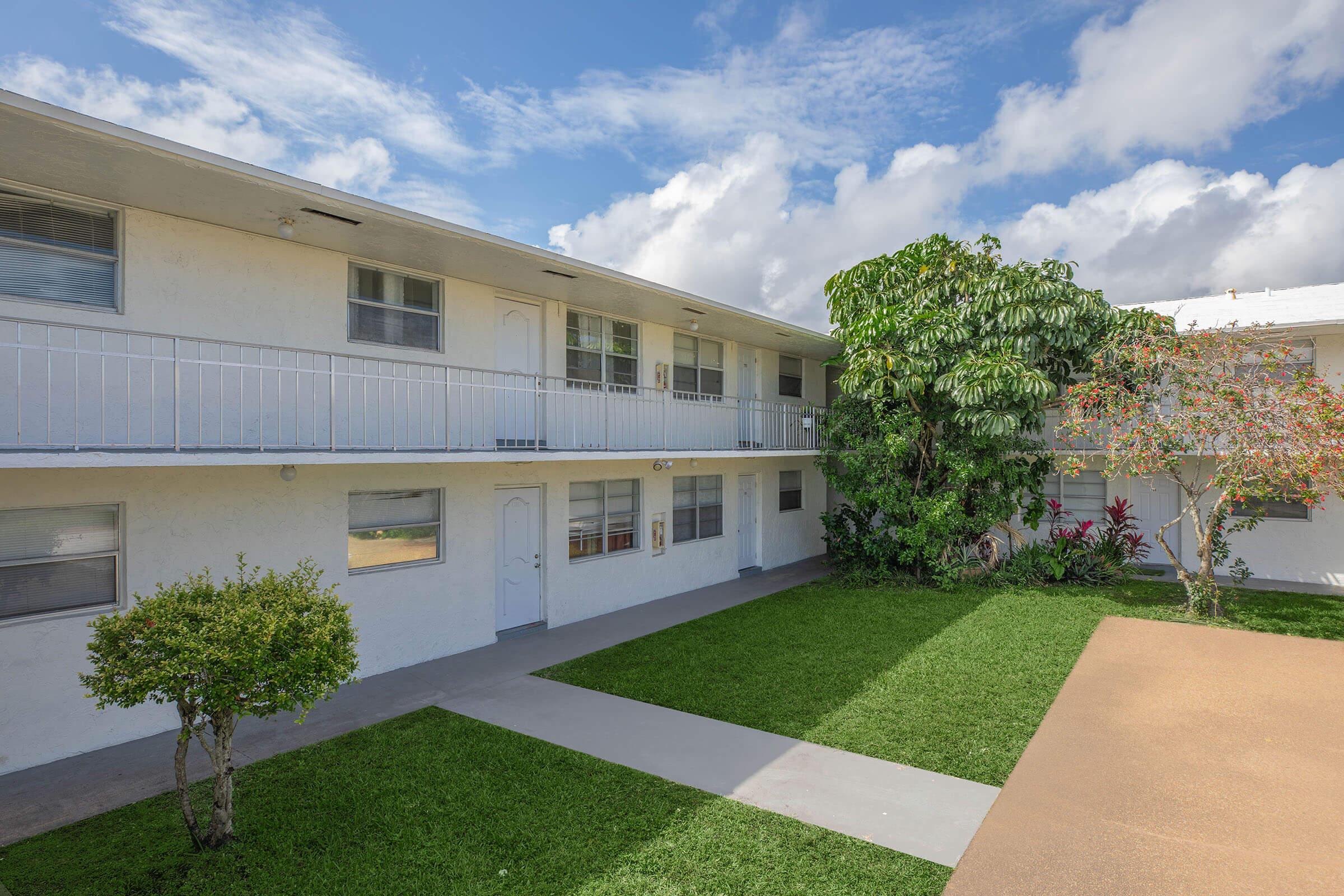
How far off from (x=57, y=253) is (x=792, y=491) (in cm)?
1361

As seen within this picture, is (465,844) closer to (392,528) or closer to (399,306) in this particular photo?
(392,528)

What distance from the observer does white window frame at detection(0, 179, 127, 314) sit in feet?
19.6

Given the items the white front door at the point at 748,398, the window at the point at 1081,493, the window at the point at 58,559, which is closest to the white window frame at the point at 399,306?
the window at the point at 58,559

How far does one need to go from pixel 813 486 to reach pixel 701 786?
12514mm

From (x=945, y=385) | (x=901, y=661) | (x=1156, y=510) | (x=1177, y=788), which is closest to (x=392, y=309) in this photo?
(x=901, y=661)

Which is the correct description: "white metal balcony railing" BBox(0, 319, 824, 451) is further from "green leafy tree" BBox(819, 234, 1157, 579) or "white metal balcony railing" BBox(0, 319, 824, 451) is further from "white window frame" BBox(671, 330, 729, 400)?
"green leafy tree" BBox(819, 234, 1157, 579)

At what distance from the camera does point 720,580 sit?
14.1 metres

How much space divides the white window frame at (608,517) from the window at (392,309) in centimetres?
329

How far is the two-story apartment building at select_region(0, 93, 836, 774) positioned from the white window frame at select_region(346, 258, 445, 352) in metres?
0.03

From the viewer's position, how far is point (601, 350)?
11.5 m

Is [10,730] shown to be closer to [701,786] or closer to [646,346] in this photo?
[701,786]

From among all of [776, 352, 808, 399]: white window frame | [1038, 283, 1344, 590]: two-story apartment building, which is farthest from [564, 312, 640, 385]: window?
[1038, 283, 1344, 590]: two-story apartment building

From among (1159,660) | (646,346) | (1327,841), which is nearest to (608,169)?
(646,346)

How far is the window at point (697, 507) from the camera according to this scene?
13.1 m
